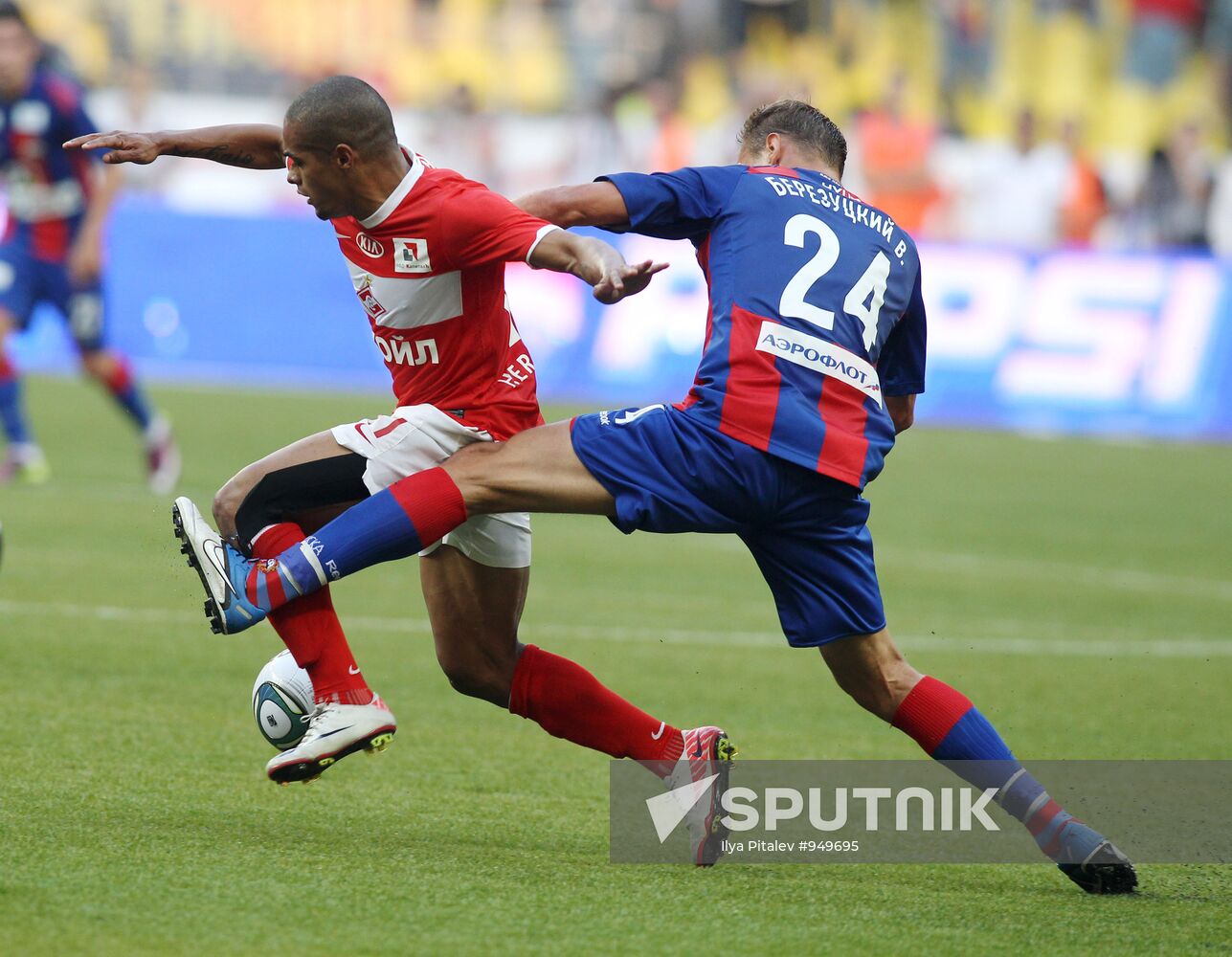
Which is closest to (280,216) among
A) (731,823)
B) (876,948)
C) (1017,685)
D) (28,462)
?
(28,462)

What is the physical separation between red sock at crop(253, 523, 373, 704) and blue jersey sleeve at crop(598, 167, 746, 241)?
1195mm

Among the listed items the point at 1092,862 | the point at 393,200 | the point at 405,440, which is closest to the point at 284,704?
the point at 405,440

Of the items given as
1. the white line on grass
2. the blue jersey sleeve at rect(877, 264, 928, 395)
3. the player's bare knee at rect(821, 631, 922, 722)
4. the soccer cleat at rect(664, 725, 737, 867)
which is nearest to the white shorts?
the soccer cleat at rect(664, 725, 737, 867)

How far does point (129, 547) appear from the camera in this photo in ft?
Answer: 30.1

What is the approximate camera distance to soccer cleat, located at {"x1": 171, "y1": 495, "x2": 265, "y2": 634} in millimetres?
4145

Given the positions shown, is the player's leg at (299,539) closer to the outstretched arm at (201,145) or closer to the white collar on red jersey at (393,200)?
the white collar on red jersey at (393,200)

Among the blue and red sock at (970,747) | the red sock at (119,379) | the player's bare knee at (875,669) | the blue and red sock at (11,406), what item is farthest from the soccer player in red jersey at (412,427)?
the blue and red sock at (11,406)

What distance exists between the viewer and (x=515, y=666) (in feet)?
15.8

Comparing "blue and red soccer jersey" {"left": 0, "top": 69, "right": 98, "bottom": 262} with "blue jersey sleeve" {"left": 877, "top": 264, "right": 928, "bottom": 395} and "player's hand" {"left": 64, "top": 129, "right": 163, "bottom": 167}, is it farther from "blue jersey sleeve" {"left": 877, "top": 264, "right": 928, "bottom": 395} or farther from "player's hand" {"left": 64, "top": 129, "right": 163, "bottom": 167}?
"blue jersey sleeve" {"left": 877, "top": 264, "right": 928, "bottom": 395}

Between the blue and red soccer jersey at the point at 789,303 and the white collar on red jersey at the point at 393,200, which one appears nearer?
the blue and red soccer jersey at the point at 789,303

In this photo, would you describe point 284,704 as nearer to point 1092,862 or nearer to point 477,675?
point 477,675

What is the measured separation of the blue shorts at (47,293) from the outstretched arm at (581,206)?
747cm

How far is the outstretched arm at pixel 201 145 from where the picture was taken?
4.66 metres

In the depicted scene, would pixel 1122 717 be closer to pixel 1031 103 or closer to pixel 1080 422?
pixel 1080 422
